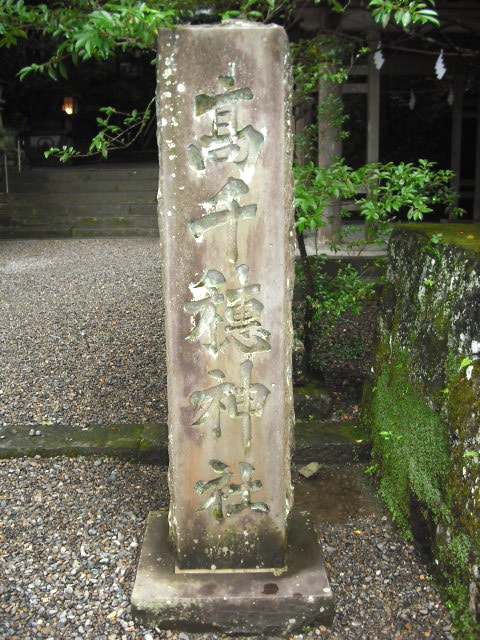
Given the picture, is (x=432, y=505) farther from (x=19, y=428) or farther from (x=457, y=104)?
(x=457, y=104)

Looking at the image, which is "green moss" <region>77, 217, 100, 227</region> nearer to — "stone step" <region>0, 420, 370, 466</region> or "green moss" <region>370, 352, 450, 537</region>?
"stone step" <region>0, 420, 370, 466</region>

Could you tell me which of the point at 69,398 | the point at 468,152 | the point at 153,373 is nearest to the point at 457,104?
the point at 468,152

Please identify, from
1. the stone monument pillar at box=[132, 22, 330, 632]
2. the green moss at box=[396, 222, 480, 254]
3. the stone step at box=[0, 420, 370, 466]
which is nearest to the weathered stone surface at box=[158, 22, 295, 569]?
the stone monument pillar at box=[132, 22, 330, 632]

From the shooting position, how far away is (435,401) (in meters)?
2.66

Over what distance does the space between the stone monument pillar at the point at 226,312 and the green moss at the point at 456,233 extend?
2.60 feet

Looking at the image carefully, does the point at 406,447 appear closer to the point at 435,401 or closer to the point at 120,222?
the point at 435,401

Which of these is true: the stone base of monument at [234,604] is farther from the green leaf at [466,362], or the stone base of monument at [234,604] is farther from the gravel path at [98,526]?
the green leaf at [466,362]

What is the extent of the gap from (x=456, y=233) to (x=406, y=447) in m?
1.02

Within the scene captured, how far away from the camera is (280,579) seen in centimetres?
246

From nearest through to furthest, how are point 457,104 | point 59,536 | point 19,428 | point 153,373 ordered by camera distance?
point 59,536
point 19,428
point 153,373
point 457,104

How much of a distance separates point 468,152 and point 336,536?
34.5 ft

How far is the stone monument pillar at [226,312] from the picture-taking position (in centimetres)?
213

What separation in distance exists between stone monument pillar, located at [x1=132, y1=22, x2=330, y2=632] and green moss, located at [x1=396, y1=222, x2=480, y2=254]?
79 centimetres

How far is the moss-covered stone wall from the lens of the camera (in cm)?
228
